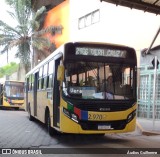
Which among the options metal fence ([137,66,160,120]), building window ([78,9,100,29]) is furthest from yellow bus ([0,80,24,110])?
metal fence ([137,66,160,120])

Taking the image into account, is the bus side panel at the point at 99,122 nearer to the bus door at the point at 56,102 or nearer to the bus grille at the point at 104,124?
the bus grille at the point at 104,124

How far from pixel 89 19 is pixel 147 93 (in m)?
10.5

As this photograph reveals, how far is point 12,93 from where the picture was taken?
32.1m

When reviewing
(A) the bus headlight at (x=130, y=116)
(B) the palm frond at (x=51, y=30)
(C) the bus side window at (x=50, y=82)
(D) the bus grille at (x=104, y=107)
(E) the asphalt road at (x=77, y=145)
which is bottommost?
(E) the asphalt road at (x=77, y=145)

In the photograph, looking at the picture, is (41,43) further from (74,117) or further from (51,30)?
(74,117)

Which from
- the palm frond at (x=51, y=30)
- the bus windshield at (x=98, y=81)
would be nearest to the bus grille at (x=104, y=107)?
the bus windshield at (x=98, y=81)

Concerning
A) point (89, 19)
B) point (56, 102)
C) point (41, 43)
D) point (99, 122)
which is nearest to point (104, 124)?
point (99, 122)

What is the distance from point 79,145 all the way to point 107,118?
3.93ft

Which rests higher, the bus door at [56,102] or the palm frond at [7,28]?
the palm frond at [7,28]

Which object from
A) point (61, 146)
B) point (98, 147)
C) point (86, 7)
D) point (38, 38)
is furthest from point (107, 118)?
point (38, 38)

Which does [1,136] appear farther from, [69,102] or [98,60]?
[98,60]

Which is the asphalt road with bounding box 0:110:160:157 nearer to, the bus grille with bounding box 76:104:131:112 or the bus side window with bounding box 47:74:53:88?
the bus grille with bounding box 76:104:131:112

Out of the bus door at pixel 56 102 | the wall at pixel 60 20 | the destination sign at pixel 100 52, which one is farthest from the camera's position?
the wall at pixel 60 20

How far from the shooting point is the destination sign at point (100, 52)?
11.3m
